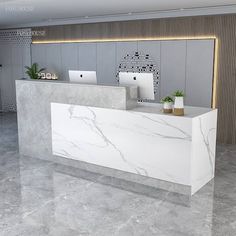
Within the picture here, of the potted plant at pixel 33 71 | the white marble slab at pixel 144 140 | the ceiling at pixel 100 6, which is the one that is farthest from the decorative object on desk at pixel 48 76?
the white marble slab at pixel 144 140

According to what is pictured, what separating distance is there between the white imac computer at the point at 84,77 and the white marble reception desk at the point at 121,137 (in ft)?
1.40

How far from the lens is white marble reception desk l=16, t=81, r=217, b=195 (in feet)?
13.6

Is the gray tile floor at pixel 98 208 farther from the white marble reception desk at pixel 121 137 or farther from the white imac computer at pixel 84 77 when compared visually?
the white imac computer at pixel 84 77

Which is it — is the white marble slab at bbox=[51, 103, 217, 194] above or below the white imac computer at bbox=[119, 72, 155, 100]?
below

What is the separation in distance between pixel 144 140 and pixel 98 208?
3.60ft

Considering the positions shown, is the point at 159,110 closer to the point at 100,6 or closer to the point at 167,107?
the point at 167,107

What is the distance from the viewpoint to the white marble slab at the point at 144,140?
4.11 m

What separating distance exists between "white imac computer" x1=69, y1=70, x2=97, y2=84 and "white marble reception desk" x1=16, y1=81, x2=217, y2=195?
0.43 meters

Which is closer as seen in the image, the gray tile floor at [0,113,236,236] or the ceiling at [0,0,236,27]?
the gray tile floor at [0,113,236,236]

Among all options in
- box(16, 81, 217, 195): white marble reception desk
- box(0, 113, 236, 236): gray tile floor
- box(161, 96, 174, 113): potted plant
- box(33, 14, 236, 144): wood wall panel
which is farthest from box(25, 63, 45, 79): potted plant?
box(161, 96, 174, 113): potted plant

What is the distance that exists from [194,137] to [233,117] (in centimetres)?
282

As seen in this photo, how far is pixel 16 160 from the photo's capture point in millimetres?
5605

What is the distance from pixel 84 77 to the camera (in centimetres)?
540

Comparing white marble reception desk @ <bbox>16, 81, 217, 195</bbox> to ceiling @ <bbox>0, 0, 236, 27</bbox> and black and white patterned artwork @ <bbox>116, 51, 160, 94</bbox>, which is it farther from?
black and white patterned artwork @ <bbox>116, 51, 160, 94</bbox>
